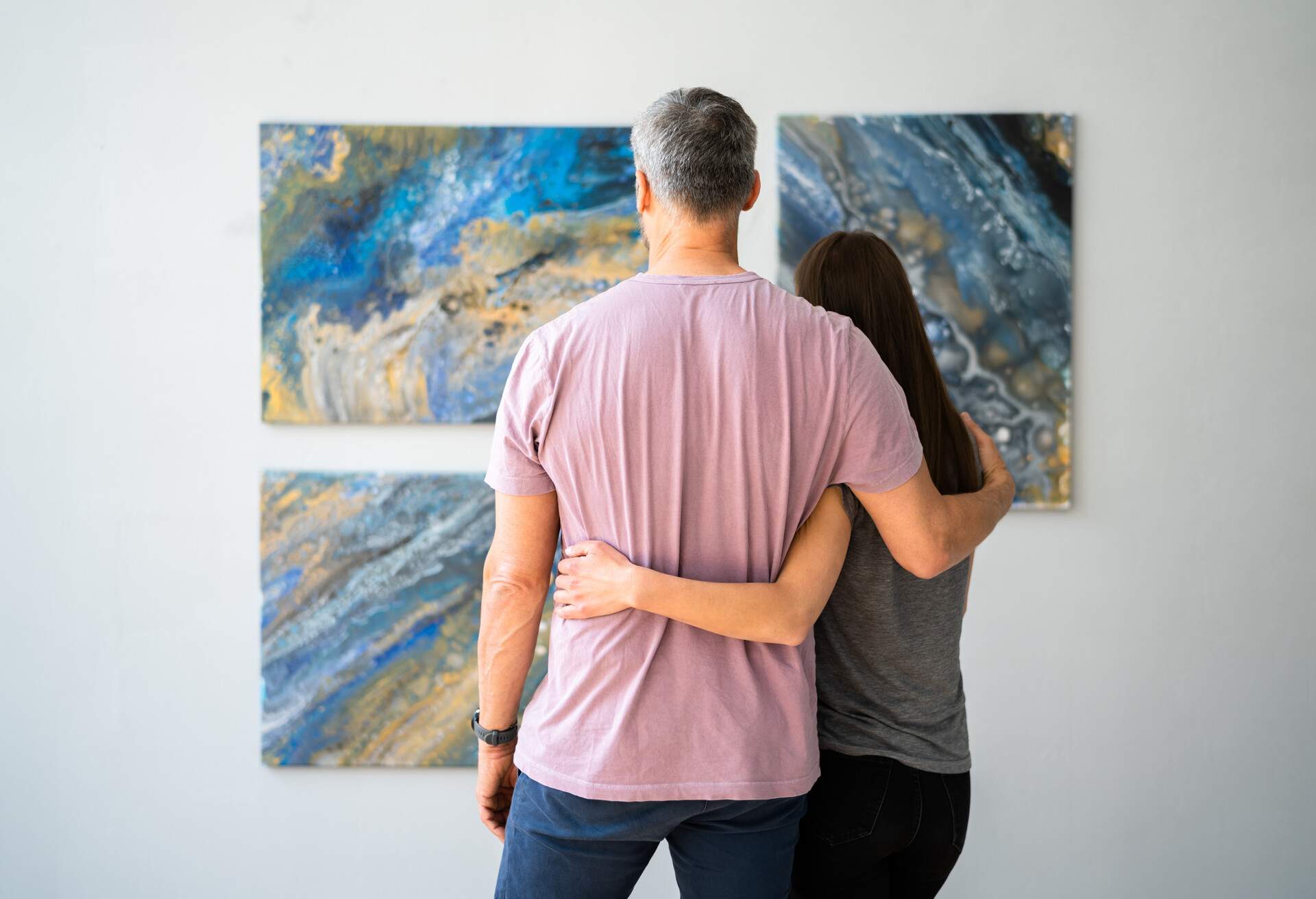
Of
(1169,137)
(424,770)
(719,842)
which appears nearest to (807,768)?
(719,842)

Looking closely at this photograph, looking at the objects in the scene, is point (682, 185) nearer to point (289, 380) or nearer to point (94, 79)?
point (289, 380)

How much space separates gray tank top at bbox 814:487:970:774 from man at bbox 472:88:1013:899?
89 mm

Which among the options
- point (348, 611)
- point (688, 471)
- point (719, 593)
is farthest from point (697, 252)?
point (348, 611)

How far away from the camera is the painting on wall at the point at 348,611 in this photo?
213 cm

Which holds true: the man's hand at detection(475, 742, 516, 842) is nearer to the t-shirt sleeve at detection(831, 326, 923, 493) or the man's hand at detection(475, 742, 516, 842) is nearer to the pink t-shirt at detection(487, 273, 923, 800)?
the pink t-shirt at detection(487, 273, 923, 800)

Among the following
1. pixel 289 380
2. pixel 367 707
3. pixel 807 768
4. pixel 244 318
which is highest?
pixel 244 318

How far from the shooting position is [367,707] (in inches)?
84.2

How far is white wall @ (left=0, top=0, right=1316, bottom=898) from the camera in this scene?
83.7 inches

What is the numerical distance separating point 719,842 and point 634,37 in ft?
5.67

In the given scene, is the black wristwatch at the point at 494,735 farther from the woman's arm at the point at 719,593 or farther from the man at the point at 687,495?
the woman's arm at the point at 719,593

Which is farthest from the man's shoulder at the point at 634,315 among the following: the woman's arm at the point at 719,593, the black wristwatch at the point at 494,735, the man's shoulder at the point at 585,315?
the black wristwatch at the point at 494,735

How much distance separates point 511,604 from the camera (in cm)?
121

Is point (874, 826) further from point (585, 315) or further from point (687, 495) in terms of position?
point (585, 315)

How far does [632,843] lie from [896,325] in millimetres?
773
